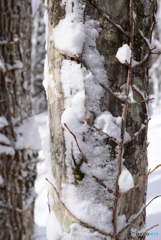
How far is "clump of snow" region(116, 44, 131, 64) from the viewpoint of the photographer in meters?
0.70

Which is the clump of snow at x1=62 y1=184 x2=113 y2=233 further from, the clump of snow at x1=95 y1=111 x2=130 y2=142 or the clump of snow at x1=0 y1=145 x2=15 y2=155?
the clump of snow at x1=0 y1=145 x2=15 y2=155

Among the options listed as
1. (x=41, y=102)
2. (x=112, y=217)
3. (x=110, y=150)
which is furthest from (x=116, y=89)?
(x=41, y=102)

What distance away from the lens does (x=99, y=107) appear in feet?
2.40

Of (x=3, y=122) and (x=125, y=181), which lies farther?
(x=3, y=122)

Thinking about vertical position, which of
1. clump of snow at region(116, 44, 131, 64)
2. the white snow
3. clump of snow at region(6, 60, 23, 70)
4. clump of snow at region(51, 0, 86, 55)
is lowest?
the white snow

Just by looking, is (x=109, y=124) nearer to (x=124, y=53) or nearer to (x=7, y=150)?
(x=124, y=53)

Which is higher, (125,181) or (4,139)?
(125,181)

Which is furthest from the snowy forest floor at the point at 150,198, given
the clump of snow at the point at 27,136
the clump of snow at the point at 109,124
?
the clump of snow at the point at 109,124

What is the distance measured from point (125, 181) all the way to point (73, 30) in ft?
2.11

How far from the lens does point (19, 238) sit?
2.05 m

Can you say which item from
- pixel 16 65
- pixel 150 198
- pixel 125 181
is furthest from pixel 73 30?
pixel 150 198

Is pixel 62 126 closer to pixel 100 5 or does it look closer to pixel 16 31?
pixel 100 5

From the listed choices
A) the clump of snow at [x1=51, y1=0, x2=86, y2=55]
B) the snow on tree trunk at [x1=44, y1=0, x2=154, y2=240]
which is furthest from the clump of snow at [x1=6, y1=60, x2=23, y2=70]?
the clump of snow at [x1=51, y1=0, x2=86, y2=55]

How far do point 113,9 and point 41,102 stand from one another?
489 inches
